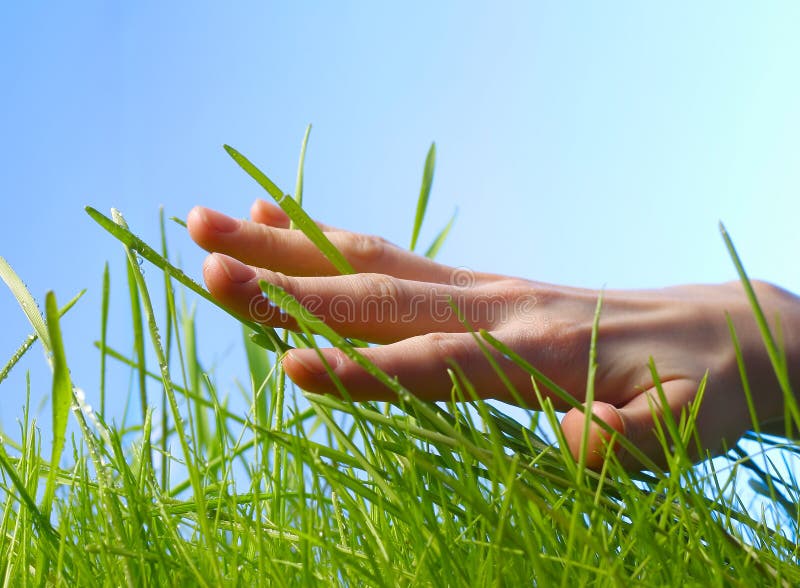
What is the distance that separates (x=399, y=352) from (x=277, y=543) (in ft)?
0.88

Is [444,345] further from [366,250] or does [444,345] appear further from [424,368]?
[366,250]

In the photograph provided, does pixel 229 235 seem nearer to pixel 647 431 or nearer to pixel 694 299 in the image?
pixel 647 431

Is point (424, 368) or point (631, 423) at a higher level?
point (424, 368)

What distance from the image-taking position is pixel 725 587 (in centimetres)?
38

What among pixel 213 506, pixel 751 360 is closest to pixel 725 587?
pixel 213 506

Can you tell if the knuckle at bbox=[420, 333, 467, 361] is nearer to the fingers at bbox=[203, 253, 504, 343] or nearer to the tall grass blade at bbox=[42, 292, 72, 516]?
the fingers at bbox=[203, 253, 504, 343]

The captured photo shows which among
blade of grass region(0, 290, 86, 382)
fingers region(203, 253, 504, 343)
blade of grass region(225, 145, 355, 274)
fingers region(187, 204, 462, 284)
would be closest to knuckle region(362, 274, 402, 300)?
fingers region(203, 253, 504, 343)

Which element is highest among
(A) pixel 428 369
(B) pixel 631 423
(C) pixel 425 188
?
(C) pixel 425 188

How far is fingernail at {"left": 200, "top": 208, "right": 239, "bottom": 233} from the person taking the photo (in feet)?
2.56

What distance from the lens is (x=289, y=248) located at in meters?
0.83

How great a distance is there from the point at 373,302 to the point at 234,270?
196 millimetres

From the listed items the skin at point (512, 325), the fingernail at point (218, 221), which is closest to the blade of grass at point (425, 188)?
the skin at point (512, 325)

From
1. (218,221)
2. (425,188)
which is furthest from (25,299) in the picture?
(425,188)

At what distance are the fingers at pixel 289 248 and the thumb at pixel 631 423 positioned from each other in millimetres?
348
